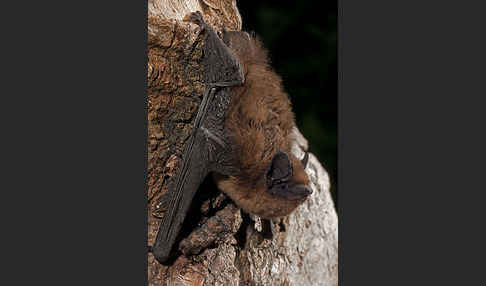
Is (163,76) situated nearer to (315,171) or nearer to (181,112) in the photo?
(181,112)

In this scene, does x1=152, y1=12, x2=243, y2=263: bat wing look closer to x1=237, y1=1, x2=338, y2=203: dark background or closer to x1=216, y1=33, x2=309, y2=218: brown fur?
x1=216, y1=33, x2=309, y2=218: brown fur

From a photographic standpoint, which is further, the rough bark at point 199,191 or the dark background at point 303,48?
the dark background at point 303,48

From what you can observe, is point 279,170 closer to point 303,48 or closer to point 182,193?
point 182,193

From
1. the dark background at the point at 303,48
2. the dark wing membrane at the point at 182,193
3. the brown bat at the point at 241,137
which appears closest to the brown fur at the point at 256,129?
the brown bat at the point at 241,137

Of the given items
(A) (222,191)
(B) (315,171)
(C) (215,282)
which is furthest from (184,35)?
(B) (315,171)

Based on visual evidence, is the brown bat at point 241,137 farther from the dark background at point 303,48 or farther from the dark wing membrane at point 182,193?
the dark background at point 303,48

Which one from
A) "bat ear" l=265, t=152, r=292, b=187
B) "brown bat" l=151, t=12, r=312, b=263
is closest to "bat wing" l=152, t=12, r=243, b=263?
"brown bat" l=151, t=12, r=312, b=263
